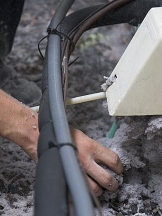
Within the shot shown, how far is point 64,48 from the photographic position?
101 cm

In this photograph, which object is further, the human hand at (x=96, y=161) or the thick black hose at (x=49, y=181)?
the human hand at (x=96, y=161)

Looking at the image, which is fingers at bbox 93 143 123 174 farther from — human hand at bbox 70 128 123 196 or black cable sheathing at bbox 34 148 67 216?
black cable sheathing at bbox 34 148 67 216

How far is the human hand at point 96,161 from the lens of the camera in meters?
0.89

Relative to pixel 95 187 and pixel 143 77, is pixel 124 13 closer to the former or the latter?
pixel 143 77

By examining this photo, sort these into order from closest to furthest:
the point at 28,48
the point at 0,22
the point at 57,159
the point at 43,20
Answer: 1. the point at 57,159
2. the point at 0,22
3. the point at 28,48
4. the point at 43,20

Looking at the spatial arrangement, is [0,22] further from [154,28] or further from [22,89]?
[154,28]

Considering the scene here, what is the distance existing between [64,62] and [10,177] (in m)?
0.32

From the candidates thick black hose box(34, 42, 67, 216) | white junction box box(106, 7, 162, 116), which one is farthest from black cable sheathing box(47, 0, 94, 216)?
white junction box box(106, 7, 162, 116)

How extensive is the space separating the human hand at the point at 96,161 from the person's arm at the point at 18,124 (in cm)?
10

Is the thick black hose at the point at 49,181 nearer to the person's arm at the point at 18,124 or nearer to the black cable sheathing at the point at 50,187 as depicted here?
the black cable sheathing at the point at 50,187

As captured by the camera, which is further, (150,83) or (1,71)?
(1,71)

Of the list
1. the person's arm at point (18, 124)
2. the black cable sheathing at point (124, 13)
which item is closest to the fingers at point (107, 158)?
the person's arm at point (18, 124)

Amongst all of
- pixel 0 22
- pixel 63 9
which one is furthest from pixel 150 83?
pixel 0 22

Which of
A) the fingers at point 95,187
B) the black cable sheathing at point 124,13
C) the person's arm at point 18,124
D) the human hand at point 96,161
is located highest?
the black cable sheathing at point 124,13
